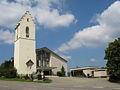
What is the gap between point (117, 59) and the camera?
42219mm

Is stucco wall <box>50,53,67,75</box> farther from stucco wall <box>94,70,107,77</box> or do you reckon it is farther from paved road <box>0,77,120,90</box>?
paved road <box>0,77,120,90</box>

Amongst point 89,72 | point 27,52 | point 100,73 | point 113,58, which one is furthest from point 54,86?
point 89,72

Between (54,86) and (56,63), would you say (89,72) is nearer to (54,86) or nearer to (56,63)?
(56,63)

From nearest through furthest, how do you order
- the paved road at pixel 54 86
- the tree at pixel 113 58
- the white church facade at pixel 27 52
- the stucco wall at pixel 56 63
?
the paved road at pixel 54 86, the tree at pixel 113 58, the white church facade at pixel 27 52, the stucco wall at pixel 56 63

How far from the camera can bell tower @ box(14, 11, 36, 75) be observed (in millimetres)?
56834

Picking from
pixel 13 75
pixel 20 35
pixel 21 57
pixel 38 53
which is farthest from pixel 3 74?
pixel 38 53

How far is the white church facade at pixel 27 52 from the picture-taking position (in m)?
57.0

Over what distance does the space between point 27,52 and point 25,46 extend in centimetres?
140

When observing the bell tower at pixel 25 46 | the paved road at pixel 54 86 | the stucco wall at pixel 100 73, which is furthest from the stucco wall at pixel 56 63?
the paved road at pixel 54 86

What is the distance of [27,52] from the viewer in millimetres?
58000

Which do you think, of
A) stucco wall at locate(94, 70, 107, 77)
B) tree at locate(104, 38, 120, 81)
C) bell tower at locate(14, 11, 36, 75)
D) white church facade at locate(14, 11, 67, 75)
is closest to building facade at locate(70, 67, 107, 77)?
stucco wall at locate(94, 70, 107, 77)

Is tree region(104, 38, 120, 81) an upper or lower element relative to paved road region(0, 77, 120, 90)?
upper

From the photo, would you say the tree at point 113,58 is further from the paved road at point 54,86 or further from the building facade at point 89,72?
the building facade at point 89,72

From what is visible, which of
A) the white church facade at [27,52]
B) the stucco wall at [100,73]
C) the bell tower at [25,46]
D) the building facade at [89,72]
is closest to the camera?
the bell tower at [25,46]
